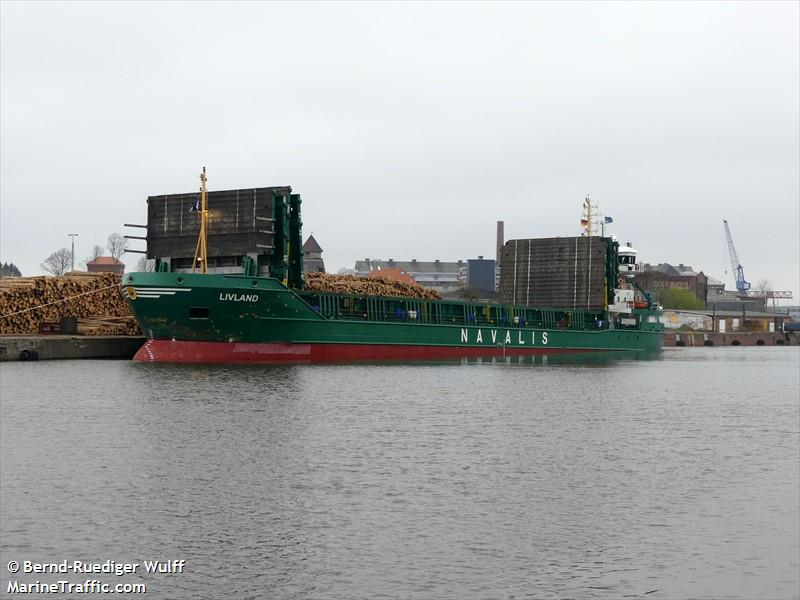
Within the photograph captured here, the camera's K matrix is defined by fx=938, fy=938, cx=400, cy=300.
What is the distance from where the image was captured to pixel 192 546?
553 inches

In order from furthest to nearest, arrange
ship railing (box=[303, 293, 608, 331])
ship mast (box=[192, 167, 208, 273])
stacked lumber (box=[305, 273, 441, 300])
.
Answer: stacked lumber (box=[305, 273, 441, 300]) < ship railing (box=[303, 293, 608, 331]) < ship mast (box=[192, 167, 208, 273])

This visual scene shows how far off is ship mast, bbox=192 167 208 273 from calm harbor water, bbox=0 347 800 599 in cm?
1791

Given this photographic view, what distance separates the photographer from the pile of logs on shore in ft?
176

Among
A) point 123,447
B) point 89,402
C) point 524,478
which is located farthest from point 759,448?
point 89,402

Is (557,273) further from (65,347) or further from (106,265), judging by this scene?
(106,265)

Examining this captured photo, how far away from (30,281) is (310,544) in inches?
1799

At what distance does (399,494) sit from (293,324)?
32291 mm

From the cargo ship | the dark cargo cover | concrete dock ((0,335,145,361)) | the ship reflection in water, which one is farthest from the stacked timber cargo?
concrete dock ((0,335,145,361))

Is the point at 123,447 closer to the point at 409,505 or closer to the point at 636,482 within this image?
the point at 409,505

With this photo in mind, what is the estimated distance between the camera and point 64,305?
56125mm

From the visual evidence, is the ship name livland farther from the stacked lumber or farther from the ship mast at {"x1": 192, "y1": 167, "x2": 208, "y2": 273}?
the stacked lumber

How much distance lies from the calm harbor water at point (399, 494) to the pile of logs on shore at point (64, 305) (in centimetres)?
2187

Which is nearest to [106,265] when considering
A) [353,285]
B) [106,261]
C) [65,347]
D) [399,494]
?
[106,261]

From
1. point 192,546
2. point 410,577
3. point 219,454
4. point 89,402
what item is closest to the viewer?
point 410,577
